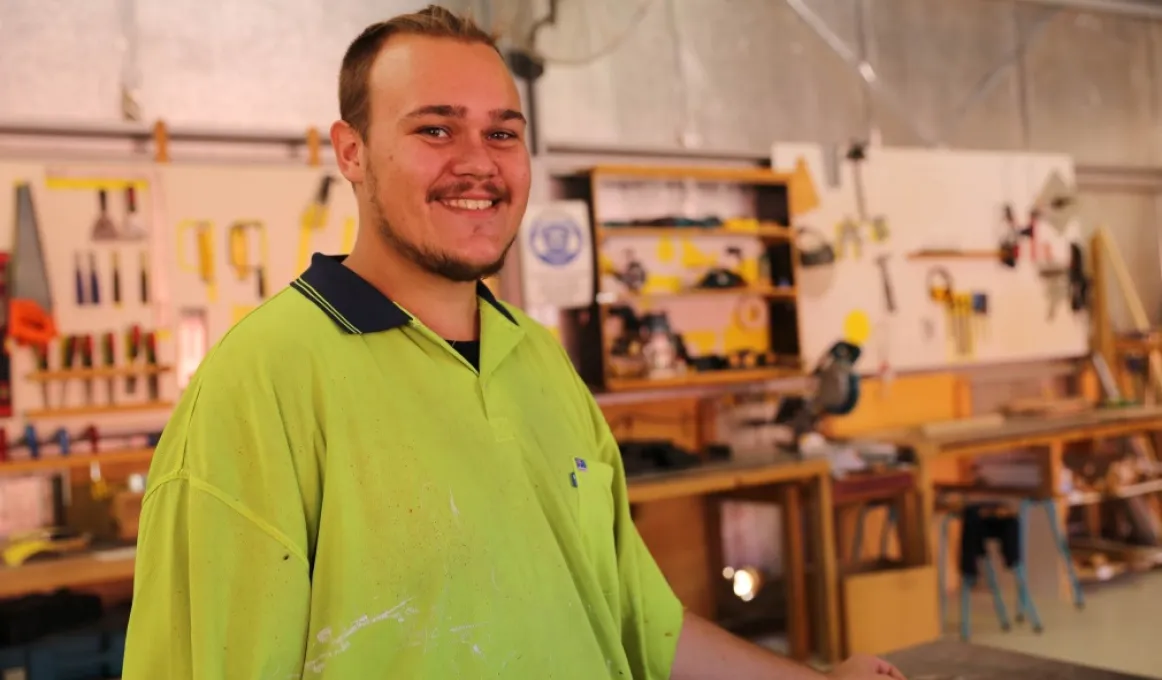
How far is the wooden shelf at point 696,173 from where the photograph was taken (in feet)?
13.9

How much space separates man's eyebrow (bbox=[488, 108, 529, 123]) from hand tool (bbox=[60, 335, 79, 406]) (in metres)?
2.74

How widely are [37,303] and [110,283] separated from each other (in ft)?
0.77

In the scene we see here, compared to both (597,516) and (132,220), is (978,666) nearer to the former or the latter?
(597,516)

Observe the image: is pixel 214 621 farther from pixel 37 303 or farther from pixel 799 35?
pixel 799 35

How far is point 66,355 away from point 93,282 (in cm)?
25

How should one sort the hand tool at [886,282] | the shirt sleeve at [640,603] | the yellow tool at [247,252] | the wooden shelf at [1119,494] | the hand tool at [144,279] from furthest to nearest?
the hand tool at [886,282], the wooden shelf at [1119,494], the yellow tool at [247,252], the hand tool at [144,279], the shirt sleeve at [640,603]

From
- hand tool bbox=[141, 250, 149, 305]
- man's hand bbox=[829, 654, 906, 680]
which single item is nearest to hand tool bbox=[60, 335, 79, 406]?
hand tool bbox=[141, 250, 149, 305]

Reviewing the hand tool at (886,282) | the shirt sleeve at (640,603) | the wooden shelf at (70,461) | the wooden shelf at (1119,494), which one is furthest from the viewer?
the hand tool at (886,282)

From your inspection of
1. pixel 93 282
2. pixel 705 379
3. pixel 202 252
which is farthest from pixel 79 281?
pixel 705 379

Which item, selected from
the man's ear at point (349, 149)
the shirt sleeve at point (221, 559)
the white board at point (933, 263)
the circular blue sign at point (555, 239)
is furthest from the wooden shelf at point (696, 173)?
the shirt sleeve at point (221, 559)

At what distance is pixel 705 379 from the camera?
14.2 feet

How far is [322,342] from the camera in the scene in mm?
1036

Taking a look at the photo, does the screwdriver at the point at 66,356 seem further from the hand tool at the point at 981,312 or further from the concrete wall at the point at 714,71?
the hand tool at the point at 981,312

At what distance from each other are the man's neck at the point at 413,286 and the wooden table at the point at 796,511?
8.32 feet
